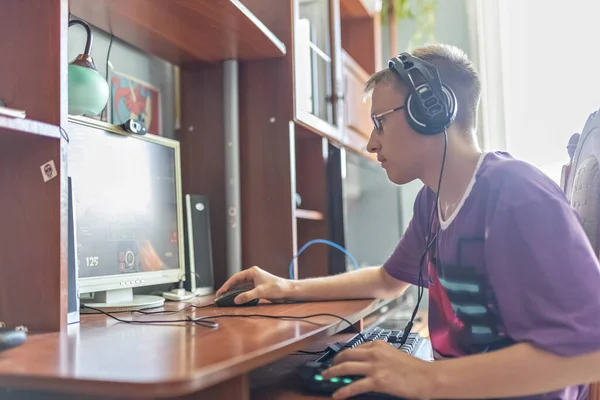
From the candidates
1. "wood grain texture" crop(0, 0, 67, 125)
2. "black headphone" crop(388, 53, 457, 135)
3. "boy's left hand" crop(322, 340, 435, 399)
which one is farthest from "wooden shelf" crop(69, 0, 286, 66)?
"boy's left hand" crop(322, 340, 435, 399)

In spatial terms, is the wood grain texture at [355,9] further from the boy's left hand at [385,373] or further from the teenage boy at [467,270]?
the boy's left hand at [385,373]

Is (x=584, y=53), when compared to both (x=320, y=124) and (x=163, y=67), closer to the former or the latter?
(x=320, y=124)

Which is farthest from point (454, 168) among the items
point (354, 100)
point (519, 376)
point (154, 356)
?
point (354, 100)

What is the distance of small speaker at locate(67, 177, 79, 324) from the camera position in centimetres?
96

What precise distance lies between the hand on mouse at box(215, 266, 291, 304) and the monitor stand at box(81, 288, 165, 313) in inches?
5.9

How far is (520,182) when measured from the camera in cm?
81

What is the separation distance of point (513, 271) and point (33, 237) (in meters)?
0.72

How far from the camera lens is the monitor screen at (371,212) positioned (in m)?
2.27

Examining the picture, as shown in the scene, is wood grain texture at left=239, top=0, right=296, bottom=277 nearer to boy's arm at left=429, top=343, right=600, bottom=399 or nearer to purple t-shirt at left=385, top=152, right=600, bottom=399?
purple t-shirt at left=385, top=152, right=600, bottom=399

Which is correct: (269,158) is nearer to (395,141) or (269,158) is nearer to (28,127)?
(395,141)

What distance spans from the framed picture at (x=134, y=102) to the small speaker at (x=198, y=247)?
26 centimetres

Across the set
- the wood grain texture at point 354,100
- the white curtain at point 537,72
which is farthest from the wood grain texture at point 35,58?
the white curtain at point 537,72

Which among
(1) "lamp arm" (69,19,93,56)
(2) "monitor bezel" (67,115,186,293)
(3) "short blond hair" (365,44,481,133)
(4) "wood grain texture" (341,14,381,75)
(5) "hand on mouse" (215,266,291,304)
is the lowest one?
(5) "hand on mouse" (215,266,291,304)

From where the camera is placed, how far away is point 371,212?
97.0 inches
